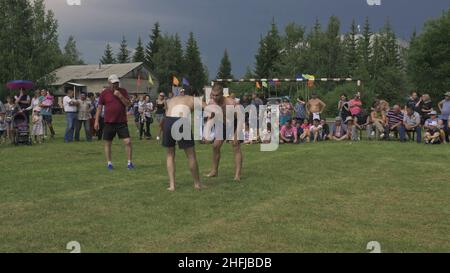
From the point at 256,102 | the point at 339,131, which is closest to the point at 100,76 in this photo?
the point at 256,102

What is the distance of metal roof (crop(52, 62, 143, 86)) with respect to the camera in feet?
257

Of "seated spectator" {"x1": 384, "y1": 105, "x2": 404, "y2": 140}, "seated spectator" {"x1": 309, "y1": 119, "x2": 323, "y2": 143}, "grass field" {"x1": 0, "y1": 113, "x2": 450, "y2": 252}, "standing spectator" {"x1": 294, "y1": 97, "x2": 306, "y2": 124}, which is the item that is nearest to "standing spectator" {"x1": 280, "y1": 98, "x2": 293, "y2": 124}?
"standing spectator" {"x1": 294, "y1": 97, "x2": 306, "y2": 124}

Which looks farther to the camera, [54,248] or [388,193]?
[388,193]

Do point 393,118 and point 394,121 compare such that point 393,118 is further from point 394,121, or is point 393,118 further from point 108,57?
point 108,57

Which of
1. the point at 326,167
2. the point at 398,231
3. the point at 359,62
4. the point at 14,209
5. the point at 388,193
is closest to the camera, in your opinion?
the point at 398,231

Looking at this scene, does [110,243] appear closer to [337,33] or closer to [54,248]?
[54,248]

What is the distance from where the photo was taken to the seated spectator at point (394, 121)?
18797mm

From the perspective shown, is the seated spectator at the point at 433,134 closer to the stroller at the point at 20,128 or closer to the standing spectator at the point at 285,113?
the standing spectator at the point at 285,113

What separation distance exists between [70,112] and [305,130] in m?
8.37

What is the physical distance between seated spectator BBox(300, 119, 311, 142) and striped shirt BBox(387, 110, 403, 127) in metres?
2.91

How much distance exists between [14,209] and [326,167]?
6.71 m

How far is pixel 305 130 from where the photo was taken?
1898 centimetres

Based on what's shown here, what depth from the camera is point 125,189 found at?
867cm
